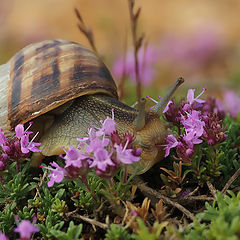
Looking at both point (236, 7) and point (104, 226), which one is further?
point (236, 7)

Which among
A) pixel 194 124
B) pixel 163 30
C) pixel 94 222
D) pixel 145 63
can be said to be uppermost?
pixel 194 124

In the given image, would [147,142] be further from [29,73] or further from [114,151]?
[29,73]

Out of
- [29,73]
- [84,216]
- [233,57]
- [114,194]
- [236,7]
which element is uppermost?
[29,73]

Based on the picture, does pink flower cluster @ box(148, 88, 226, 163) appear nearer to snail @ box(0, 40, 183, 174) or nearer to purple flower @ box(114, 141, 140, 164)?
snail @ box(0, 40, 183, 174)

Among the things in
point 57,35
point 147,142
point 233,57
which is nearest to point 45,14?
point 57,35

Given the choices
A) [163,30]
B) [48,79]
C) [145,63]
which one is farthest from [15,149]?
[163,30]

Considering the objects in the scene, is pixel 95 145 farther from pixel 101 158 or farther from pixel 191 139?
pixel 191 139
